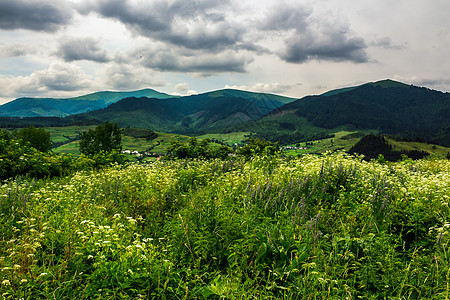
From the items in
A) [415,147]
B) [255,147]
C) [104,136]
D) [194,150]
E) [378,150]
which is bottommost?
[378,150]

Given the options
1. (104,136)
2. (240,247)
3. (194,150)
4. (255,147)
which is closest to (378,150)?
(104,136)

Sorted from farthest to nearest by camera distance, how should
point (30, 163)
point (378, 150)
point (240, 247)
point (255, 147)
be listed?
point (378, 150) < point (255, 147) < point (30, 163) < point (240, 247)

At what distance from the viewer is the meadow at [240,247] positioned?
3.54 m

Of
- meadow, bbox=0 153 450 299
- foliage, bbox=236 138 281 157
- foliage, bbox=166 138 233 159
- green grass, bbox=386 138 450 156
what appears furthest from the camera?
green grass, bbox=386 138 450 156

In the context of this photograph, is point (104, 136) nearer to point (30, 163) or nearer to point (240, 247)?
point (30, 163)

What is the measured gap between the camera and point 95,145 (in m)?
39.9

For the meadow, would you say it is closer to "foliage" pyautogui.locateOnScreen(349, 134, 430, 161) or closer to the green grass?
"foliage" pyautogui.locateOnScreen(349, 134, 430, 161)

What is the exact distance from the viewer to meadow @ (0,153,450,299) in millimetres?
3543

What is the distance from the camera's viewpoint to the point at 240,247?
14.5ft

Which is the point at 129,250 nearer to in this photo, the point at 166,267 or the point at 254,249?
the point at 166,267

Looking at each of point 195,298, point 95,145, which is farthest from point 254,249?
point 95,145

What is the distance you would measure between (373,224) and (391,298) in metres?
1.98

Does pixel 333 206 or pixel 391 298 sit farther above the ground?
pixel 333 206

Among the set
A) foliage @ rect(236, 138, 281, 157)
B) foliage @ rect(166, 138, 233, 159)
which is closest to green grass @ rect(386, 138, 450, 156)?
foliage @ rect(166, 138, 233, 159)
